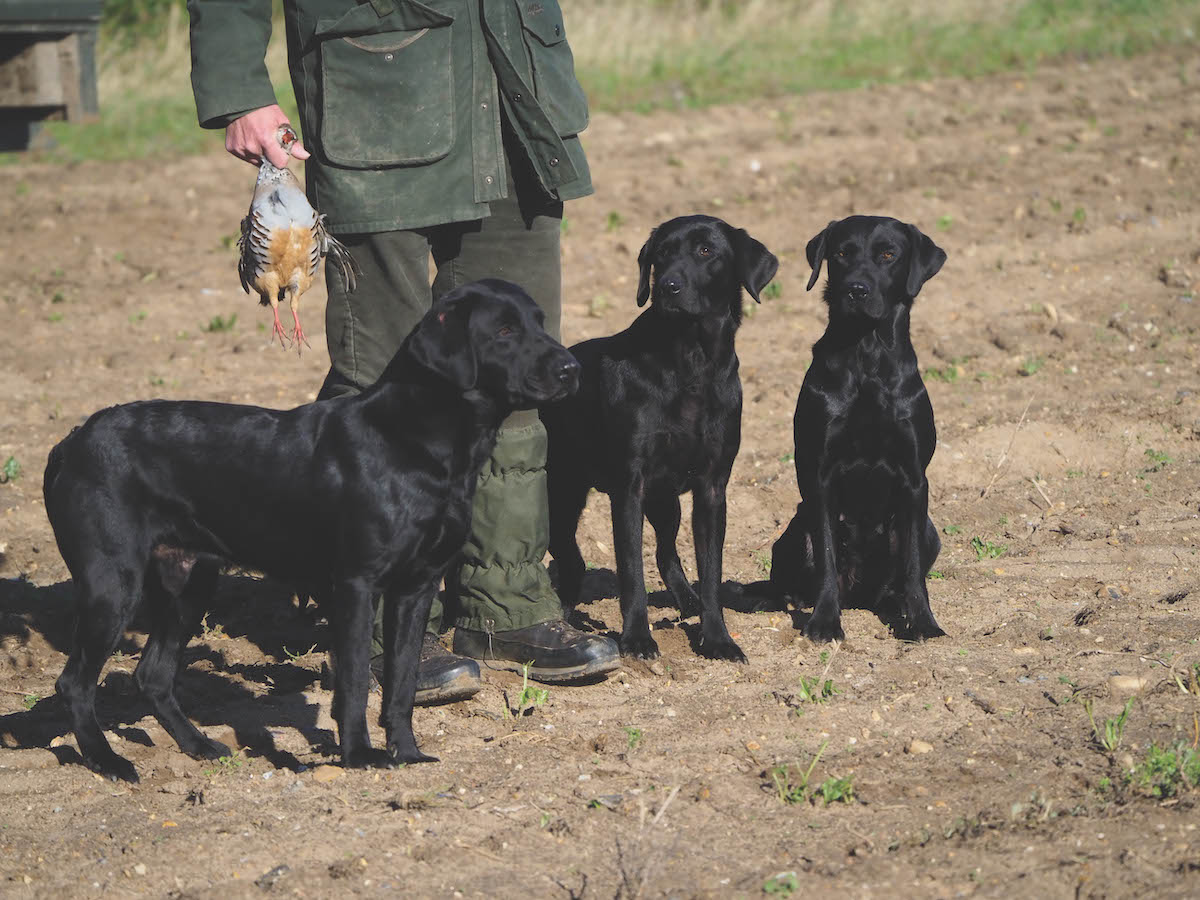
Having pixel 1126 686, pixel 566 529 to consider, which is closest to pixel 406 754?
pixel 566 529

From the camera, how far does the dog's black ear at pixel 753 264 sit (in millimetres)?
5129

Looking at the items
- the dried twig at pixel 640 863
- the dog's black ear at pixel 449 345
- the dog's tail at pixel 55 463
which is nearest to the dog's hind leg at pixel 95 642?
the dog's tail at pixel 55 463

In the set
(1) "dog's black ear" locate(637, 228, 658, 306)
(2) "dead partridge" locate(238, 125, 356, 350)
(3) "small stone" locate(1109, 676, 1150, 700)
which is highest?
(2) "dead partridge" locate(238, 125, 356, 350)

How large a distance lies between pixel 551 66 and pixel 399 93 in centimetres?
50

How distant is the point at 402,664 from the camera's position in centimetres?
401

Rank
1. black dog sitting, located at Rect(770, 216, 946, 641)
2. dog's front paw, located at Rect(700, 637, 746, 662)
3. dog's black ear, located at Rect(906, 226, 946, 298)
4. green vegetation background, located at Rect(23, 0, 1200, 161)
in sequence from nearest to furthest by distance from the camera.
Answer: dog's front paw, located at Rect(700, 637, 746, 662)
black dog sitting, located at Rect(770, 216, 946, 641)
dog's black ear, located at Rect(906, 226, 946, 298)
green vegetation background, located at Rect(23, 0, 1200, 161)

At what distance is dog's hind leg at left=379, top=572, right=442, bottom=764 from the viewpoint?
13.0 ft

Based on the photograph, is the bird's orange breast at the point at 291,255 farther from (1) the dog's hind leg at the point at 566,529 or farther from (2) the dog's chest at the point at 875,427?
(2) the dog's chest at the point at 875,427

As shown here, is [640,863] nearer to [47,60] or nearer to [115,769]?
[115,769]

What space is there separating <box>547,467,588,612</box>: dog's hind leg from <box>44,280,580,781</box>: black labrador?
4.87 feet

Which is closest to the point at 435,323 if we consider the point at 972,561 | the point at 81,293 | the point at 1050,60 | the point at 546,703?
the point at 546,703

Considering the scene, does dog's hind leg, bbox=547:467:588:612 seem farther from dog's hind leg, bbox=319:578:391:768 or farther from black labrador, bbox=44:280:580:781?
dog's hind leg, bbox=319:578:391:768

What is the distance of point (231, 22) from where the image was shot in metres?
4.14

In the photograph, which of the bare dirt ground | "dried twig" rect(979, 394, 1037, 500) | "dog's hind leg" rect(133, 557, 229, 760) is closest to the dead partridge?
"dog's hind leg" rect(133, 557, 229, 760)
